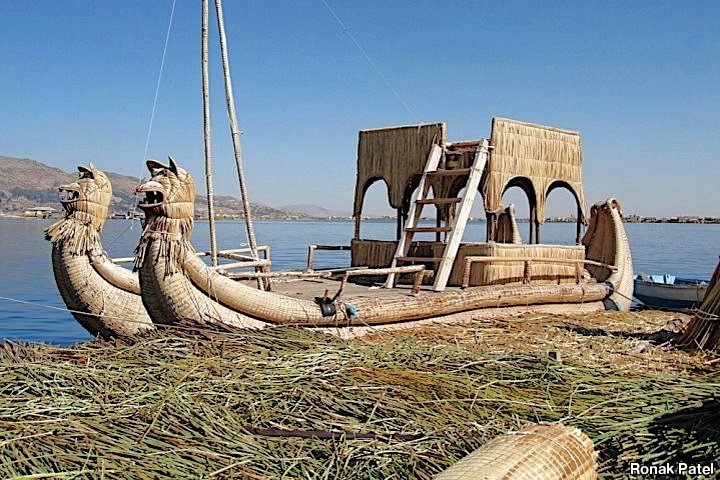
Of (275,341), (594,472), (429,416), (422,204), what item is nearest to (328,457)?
(429,416)

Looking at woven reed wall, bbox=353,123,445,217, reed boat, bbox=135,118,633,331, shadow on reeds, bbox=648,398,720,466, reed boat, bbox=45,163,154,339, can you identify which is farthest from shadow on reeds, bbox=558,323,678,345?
reed boat, bbox=45,163,154,339

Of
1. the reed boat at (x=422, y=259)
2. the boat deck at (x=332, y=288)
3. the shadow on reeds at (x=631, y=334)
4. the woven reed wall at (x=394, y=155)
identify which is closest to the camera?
the reed boat at (x=422, y=259)

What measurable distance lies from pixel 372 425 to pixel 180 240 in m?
3.64

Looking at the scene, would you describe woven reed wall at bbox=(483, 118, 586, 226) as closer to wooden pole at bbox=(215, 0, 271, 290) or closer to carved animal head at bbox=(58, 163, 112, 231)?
wooden pole at bbox=(215, 0, 271, 290)

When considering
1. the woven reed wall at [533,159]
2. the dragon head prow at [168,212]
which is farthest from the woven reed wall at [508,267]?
the dragon head prow at [168,212]

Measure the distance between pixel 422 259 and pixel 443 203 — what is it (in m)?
1.04

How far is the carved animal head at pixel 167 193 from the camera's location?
6.89m

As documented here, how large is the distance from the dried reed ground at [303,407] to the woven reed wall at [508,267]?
423cm

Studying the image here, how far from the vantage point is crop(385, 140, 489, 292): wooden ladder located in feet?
33.8

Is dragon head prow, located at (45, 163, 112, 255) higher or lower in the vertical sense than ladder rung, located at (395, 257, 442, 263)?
higher

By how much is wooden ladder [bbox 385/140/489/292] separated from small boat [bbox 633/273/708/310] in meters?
7.44

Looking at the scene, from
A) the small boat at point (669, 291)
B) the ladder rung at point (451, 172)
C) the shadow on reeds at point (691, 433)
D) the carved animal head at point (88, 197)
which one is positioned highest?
the ladder rung at point (451, 172)

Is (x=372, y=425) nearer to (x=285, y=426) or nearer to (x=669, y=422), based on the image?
(x=285, y=426)

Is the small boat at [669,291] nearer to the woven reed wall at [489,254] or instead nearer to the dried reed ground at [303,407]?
the woven reed wall at [489,254]
